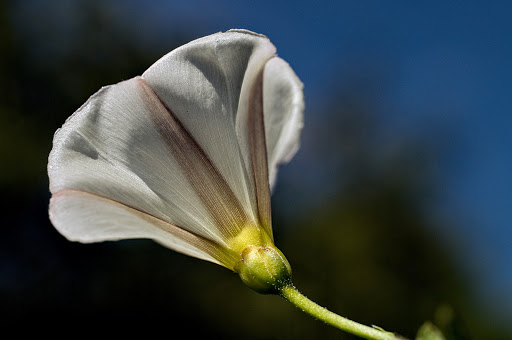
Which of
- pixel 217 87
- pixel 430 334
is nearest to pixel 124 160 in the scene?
pixel 217 87

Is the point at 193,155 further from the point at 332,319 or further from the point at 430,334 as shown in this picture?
the point at 430,334

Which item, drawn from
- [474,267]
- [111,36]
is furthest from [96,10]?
[474,267]

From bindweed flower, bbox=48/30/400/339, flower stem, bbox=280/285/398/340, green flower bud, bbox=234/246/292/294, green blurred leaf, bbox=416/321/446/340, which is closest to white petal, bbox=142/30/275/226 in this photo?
bindweed flower, bbox=48/30/400/339

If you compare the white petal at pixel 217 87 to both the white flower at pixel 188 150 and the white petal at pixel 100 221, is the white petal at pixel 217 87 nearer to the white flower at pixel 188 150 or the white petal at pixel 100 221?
the white flower at pixel 188 150

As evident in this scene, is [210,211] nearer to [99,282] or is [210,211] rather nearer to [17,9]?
[99,282]

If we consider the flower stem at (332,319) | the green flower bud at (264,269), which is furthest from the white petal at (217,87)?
the flower stem at (332,319)
